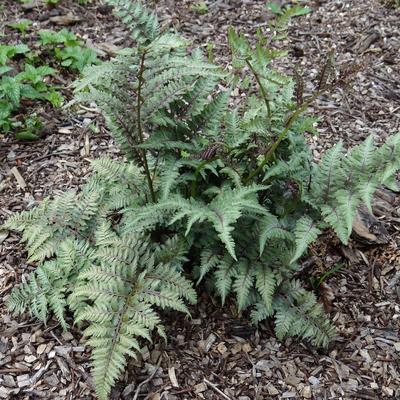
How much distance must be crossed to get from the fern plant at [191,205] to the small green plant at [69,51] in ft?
5.87

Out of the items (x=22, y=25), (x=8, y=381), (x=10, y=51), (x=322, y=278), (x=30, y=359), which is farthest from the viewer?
(x=22, y=25)

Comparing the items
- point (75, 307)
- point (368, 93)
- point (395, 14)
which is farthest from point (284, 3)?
point (75, 307)

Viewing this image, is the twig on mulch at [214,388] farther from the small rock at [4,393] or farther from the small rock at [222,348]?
the small rock at [4,393]

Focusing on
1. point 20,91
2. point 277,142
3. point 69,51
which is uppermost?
point 277,142

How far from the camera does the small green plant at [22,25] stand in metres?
4.87

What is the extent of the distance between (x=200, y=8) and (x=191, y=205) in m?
3.32

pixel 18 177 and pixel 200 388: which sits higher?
pixel 18 177

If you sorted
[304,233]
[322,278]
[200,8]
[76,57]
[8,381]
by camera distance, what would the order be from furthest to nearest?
[200,8], [76,57], [322,278], [8,381], [304,233]

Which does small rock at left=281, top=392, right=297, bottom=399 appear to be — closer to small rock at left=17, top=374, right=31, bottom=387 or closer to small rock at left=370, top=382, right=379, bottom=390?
small rock at left=370, top=382, right=379, bottom=390

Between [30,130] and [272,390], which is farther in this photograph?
[30,130]

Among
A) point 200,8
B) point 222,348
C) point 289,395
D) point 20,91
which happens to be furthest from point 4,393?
point 200,8

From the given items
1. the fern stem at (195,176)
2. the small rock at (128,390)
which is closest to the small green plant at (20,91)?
the fern stem at (195,176)

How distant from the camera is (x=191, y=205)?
2.76 m

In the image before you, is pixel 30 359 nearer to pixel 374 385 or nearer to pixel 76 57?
pixel 374 385
